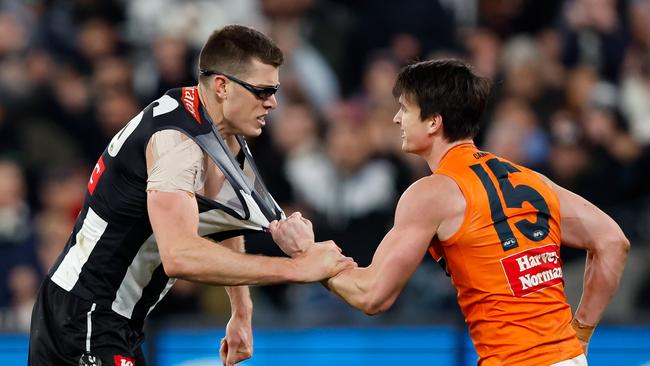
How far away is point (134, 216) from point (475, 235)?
1567mm

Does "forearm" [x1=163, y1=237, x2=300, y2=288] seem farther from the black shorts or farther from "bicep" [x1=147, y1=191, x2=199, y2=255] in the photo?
the black shorts

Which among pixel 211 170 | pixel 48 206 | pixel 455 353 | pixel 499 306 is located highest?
pixel 211 170

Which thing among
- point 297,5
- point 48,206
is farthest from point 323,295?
point 297,5

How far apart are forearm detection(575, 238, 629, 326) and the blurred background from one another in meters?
2.62

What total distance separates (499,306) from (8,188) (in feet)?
19.2

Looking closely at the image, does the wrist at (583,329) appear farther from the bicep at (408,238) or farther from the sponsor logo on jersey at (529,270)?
the bicep at (408,238)

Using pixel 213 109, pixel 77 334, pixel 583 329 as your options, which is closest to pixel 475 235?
pixel 583 329

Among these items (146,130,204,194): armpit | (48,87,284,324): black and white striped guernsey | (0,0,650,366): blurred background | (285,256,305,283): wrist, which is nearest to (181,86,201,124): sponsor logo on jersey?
(48,87,284,324): black and white striped guernsey

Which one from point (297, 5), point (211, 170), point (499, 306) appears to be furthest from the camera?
point (297, 5)

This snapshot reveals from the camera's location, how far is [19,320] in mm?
9094

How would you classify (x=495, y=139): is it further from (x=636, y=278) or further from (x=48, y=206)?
(x=48, y=206)

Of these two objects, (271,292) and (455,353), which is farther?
(271,292)

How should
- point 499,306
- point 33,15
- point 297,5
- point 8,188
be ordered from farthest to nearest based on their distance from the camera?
point 33,15
point 297,5
point 8,188
point 499,306

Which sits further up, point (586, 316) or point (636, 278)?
point (586, 316)
